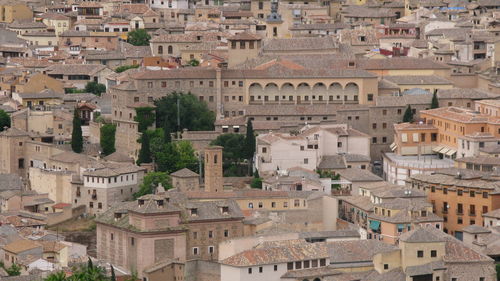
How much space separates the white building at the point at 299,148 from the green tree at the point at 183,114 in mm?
4043

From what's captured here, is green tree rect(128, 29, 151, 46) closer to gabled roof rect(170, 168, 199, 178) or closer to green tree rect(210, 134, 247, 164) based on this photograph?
green tree rect(210, 134, 247, 164)

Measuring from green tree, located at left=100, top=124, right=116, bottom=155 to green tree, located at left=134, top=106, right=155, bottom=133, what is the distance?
52.7 inches

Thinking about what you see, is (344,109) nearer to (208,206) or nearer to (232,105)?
(232,105)

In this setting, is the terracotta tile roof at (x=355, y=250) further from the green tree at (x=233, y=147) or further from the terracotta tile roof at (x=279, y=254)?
the green tree at (x=233, y=147)

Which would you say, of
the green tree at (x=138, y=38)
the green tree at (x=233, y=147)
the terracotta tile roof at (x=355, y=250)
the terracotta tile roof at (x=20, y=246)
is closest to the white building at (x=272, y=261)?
the terracotta tile roof at (x=355, y=250)

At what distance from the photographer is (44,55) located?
111312mm

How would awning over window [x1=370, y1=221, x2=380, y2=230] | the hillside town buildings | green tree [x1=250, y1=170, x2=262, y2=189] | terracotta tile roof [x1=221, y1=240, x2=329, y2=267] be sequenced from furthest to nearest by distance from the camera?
green tree [x1=250, y1=170, x2=262, y2=189] → awning over window [x1=370, y1=221, x2=380, y2=230] → the hillside town buildings → terracotta tile roof [x1=221, y1=240, x2=329, y2=267]

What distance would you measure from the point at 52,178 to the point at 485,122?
18.0 metres

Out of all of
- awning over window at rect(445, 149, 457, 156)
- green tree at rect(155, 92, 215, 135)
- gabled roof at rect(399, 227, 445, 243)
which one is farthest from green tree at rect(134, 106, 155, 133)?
gabled roof at rect(399, 227, 445, 243)

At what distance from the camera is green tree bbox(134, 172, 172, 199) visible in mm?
82250

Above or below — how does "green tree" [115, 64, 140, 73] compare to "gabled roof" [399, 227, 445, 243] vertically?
above

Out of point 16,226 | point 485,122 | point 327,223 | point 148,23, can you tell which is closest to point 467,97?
point 485,122

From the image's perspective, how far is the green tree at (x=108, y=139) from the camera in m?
89.4

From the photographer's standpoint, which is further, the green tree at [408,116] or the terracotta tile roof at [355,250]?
the green tree at [408,116]
